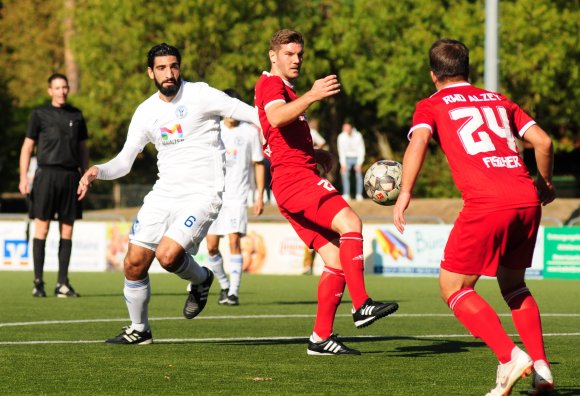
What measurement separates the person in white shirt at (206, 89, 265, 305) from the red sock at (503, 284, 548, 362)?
25.0ft

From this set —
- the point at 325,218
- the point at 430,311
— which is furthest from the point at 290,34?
the point at 430,311

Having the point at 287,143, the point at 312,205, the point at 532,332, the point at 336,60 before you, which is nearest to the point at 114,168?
the point at 287,143

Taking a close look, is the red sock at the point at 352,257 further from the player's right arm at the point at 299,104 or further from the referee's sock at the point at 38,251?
the referee's sock at the point at 38,251

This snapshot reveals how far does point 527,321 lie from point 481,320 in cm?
42

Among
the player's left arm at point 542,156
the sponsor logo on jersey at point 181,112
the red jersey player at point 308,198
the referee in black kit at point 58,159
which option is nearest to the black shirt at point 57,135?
the referee in black kit at point 58,159

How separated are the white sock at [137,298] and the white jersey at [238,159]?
5.18m

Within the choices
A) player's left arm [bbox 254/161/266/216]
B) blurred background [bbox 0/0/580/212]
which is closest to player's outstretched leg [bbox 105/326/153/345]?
player's left arm [bbox 254/161/266/216]

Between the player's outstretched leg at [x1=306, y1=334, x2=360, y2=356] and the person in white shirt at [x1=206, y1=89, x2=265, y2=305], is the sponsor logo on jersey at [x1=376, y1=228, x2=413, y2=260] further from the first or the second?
the player's outstretched leg at [x1=306, y1=334, x2=360, y2=356]

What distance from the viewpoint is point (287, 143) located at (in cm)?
969

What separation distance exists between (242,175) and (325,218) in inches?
236

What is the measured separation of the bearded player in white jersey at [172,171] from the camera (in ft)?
33.1

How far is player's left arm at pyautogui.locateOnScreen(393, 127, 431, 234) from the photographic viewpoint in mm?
7496

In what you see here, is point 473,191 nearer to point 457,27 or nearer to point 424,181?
point 457,27

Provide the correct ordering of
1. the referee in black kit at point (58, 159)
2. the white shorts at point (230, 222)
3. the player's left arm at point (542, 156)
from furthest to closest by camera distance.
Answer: the referee in black kit at point (58, 159)
the white shorts at point (230, 222)
the player's left arm at point (542, 156)
